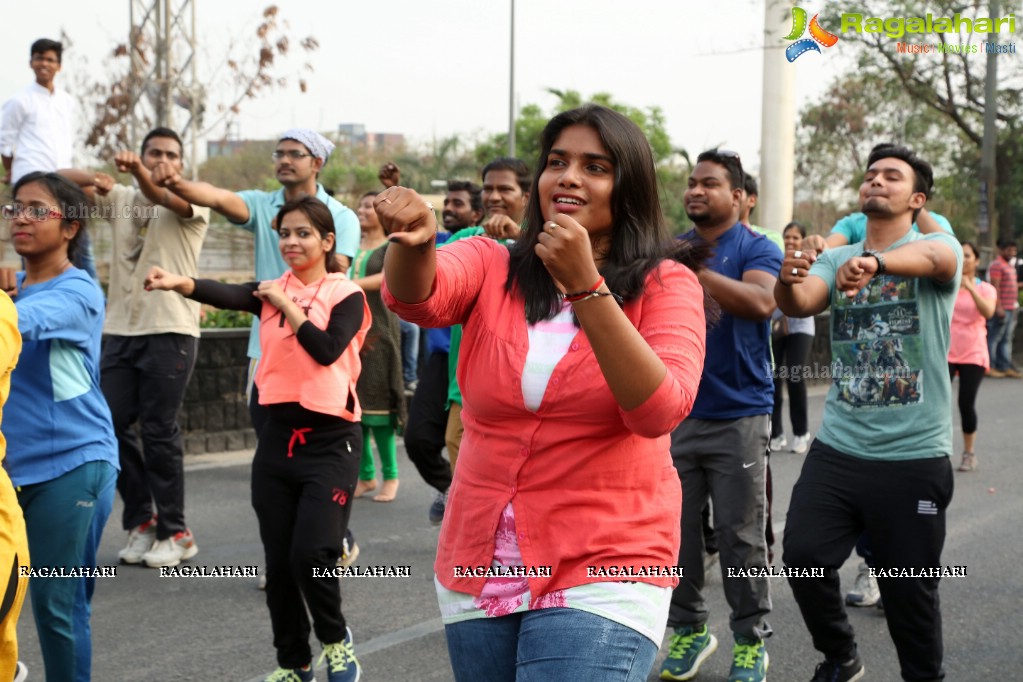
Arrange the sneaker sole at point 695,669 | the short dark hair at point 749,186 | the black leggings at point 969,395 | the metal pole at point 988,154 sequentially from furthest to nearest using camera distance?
the metal pole at point 988,154 → the black leggings at point 969,395 → the short dark hair at point 749,186 → the sneaker sole at point 695,669

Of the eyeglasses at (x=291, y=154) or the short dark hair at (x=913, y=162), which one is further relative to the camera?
the eyeglasses at (x=291, y=154)

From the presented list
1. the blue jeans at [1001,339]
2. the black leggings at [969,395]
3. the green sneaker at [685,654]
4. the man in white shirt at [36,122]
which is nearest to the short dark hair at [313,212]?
the green sneaker at [685,654]

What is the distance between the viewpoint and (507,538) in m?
2.44

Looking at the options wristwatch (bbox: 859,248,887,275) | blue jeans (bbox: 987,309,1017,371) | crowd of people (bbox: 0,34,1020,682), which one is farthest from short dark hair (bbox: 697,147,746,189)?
blue jeans (bbox: 987,309,1017,371)

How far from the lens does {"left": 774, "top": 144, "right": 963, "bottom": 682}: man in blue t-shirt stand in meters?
4.05

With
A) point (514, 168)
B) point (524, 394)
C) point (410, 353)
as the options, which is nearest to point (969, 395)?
point (514, 168)

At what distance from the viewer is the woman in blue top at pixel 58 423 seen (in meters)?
3.62

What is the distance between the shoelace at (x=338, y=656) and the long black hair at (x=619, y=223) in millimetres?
2242

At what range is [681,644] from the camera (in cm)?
470

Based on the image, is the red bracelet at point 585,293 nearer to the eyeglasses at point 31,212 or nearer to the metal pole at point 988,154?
the eyeglasses at point 31,212

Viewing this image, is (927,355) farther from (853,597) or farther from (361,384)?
(361,384)

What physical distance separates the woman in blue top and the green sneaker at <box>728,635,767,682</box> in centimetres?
240

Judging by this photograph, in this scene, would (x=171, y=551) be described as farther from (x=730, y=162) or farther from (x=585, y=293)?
(x=585, y=293)

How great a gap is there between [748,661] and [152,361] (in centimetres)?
349
